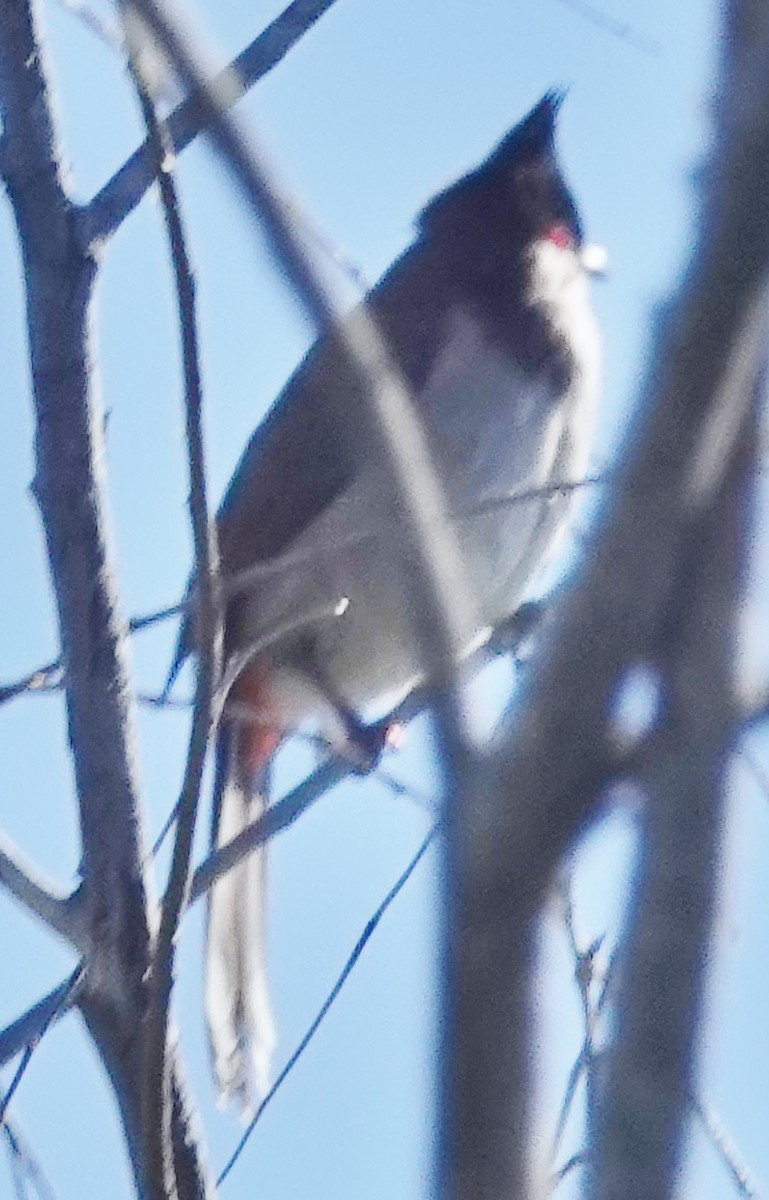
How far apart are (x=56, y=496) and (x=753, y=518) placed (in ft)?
3.39

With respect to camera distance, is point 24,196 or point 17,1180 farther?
point 17,1180

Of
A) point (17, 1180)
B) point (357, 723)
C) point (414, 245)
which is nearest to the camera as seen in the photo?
point (17, 1180)

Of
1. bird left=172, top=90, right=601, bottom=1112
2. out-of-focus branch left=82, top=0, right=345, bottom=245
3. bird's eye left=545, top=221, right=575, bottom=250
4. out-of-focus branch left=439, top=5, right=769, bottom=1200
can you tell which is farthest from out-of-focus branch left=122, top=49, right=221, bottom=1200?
bird's eye left=545, top=221, right=575, bottom=250

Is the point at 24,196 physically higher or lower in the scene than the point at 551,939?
higher

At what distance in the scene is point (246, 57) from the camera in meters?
1.83

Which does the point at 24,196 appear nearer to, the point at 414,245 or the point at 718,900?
the point at 718,900

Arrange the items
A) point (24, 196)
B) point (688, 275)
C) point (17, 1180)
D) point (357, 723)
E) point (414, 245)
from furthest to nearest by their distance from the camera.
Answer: point (414, 245) → point (357, 723) → point (17, 1180) → point (24, 196) → point (688, 275)

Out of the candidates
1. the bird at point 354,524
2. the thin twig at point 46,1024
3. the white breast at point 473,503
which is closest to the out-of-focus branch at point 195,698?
the thin twig at point 46,1024

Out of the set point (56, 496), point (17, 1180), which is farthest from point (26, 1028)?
point (56, 496)

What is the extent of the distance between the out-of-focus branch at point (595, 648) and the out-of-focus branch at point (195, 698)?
550 mm

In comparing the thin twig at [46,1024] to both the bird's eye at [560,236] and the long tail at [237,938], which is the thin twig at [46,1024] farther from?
the bird's eye at [560,236]

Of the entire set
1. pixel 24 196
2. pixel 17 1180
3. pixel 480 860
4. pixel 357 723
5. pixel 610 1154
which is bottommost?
pixel 610 1154

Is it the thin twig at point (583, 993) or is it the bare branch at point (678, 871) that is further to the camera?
the thin twig at point (583, 993)

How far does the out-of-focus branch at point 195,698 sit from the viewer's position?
131cm
